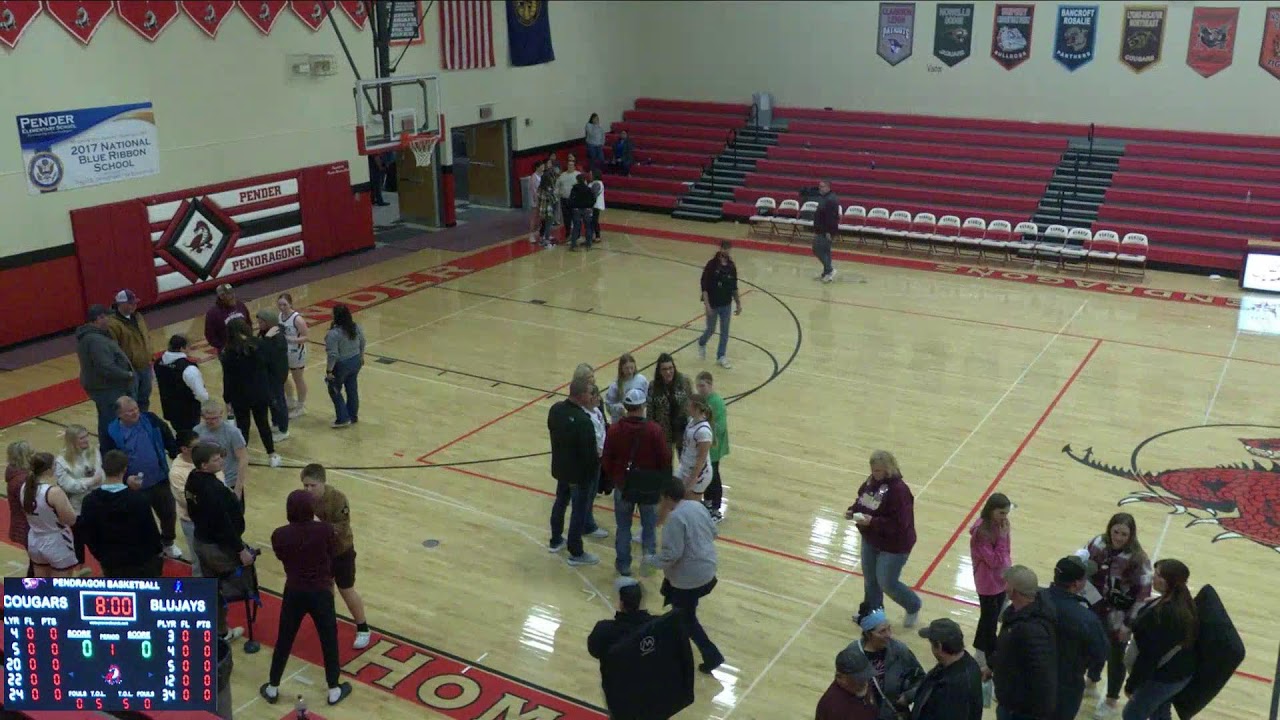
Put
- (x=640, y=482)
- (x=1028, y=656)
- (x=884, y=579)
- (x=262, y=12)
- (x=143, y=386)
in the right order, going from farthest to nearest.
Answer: (x=262, y=12) < (x=143, y=386) < (x=640, y=482) < (x=884, y=579) < (x=1028, y=656)

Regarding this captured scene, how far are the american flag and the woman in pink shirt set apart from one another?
650 inches

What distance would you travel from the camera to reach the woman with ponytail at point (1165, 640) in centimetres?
598

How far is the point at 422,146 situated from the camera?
63.3 feet

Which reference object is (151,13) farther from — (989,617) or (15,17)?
(989,617)

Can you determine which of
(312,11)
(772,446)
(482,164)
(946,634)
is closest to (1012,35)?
(482,164)

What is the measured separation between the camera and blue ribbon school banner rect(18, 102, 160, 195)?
578 inches

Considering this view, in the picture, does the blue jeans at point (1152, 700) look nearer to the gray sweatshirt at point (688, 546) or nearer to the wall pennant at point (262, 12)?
the gray sweatshirt at point (688, 546)

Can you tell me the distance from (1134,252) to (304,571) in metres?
16.6

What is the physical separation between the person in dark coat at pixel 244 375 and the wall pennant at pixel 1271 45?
19.0 metres

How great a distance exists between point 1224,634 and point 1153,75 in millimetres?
18866

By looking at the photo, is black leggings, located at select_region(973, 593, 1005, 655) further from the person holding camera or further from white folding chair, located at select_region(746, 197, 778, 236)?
white folding chair, located at select_region(746, 197, 778, 236)

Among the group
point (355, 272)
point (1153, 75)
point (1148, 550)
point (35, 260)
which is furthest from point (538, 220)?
point (1148, 550)

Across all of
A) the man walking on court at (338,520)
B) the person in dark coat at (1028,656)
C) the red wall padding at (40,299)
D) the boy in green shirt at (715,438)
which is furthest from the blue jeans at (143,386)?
the person in dark coat at (1028,656)

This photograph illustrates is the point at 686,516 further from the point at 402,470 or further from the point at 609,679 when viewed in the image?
the point at 402,470
